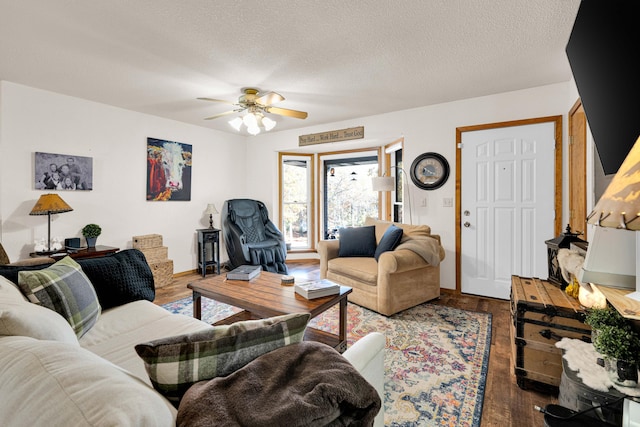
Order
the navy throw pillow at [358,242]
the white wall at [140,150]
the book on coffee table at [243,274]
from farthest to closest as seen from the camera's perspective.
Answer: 1. the navy throw pillow at [358,242]
2. the white wall at [140,150]
3. the book on coffee table at [243,274]

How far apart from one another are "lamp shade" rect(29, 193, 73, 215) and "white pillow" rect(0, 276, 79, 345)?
2050 mm

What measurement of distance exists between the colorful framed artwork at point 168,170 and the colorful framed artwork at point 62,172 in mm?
732

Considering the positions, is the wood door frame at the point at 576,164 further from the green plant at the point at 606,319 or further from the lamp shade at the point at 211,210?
the lamp shade at the point at 211,210

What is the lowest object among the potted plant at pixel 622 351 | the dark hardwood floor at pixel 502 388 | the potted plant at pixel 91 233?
the dark hardwood floor at pixel 502 388

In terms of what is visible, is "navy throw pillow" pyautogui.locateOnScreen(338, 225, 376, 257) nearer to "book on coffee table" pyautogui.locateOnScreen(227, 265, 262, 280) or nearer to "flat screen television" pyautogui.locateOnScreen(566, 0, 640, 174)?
"book on coffee table" pyautogui.locateOnScreen(227, 265, 262, 280)

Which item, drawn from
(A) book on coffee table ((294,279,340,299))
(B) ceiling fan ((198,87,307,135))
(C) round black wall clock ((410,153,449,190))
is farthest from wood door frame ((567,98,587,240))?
(B) ceiling fan ((198,87,307,135))

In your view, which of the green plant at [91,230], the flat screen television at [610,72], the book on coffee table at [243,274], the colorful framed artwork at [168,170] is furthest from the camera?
the colorful framed artwork at [168,170]

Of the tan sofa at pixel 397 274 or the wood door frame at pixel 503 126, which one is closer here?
the tan sofa at pixel 397 274

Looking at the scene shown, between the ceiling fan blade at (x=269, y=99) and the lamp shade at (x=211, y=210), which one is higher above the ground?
the ceiling fan blade at (x=269, y=99)

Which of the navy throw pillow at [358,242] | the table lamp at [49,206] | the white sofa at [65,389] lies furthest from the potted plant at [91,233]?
the white sofa at [65,389]

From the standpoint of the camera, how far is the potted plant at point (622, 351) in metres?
1.27

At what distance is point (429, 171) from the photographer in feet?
12.5

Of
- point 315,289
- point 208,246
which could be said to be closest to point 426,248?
point 315,289

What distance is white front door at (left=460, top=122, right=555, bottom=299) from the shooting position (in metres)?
3.20
